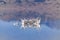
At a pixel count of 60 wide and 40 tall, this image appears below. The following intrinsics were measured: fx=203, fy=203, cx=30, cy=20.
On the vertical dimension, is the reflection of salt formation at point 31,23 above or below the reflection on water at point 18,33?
above

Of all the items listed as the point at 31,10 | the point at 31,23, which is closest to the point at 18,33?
the point at 31,23

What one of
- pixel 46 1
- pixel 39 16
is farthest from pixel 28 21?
pixel 46 1

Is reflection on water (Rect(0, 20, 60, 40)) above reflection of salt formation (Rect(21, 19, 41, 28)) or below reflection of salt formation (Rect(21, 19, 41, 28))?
below

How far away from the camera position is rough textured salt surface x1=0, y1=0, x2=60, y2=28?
2.13m

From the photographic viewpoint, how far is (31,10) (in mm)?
2135

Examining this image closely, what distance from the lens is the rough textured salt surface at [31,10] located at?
2.13 meters

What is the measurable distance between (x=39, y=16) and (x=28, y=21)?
0.42 feet

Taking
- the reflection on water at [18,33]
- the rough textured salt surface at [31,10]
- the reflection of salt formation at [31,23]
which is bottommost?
the reflection on water at [18,33]

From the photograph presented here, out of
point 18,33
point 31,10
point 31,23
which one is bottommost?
point 18,33

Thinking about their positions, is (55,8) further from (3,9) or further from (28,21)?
(3,9)

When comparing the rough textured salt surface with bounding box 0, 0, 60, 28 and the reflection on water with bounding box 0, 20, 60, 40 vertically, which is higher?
the rough textured salt surface with bounding box 0, 0, 60, 28

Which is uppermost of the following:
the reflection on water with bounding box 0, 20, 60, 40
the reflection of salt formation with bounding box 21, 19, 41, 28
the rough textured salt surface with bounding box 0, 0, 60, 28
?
the rough textured salt surface with bounding box 0, 0, 60, 28

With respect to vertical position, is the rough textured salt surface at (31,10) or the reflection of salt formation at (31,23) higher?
the rough textured salt surface at (31,10)

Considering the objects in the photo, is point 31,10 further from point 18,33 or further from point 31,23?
point 18,33
